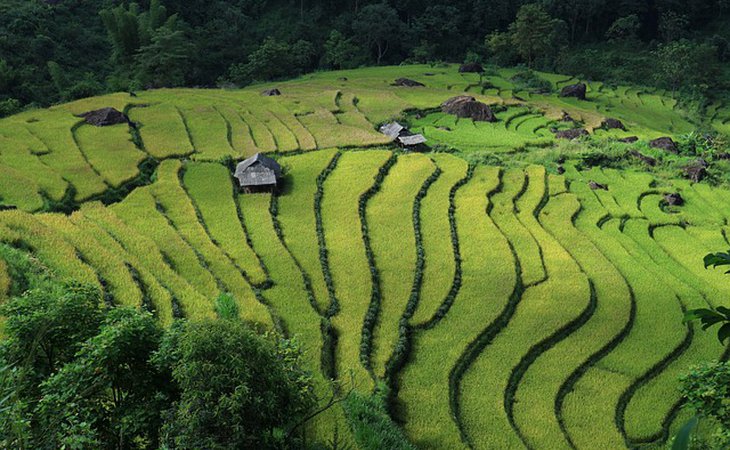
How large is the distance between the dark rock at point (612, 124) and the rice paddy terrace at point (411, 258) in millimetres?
9535

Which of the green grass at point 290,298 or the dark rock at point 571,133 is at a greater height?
the green grass at point 290,298

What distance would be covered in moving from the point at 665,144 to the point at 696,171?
414cm

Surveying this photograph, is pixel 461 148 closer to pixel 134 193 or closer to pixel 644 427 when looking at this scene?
pixel 134 193

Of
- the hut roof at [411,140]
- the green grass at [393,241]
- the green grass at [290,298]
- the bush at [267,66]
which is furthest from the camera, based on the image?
the bush at [267,66]

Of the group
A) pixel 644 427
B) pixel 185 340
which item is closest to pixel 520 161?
pixel 644 427

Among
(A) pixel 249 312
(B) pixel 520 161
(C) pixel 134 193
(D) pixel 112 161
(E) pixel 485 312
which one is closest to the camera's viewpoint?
(A) pixel 249 312

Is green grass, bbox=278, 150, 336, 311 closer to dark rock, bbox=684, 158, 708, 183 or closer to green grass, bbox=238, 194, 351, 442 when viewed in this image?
green grass, bbox=238, 194, 351, 442

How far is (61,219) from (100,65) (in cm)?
3278

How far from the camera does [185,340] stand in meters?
7.79

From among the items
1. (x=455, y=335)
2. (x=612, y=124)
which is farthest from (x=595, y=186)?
(x=455, y=335)

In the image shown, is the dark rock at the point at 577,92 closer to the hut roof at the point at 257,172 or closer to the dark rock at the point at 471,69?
the dark rock at the point at 471,69

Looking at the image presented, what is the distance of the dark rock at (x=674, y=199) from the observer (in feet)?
81.3

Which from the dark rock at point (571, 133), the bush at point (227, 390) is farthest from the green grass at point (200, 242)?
the dark rock at point (571, 133)

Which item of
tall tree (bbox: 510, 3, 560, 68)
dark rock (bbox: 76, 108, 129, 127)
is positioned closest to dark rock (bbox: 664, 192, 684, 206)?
dark rock (bbox: 76, 108, 129, 127)
